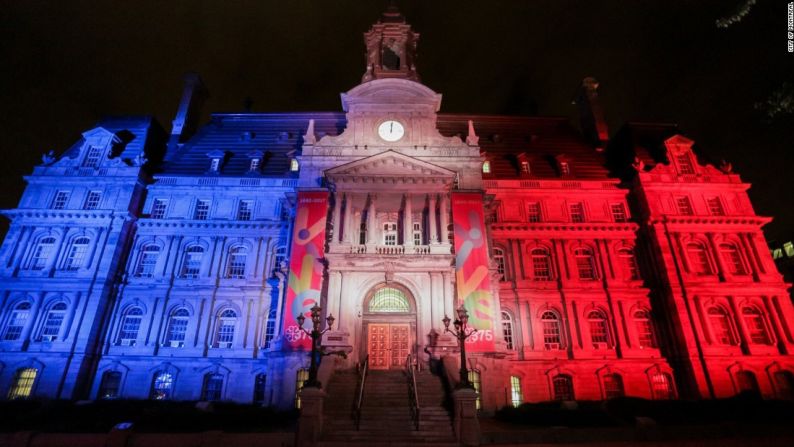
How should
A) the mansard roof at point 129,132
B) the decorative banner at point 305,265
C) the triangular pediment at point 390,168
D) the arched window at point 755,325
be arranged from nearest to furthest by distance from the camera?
1. the decorative banner at point 305,265
2. the triangular pediment at point 390,168
3. the arched window at point 755,325
4. the mansard roof at point 129,132

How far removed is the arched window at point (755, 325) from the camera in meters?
28.8

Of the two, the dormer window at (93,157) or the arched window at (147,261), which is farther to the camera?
the dormer window at (93,157)

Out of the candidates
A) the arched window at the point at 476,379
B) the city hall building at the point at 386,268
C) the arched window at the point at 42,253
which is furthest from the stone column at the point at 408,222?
the arched window at the point at 42,253

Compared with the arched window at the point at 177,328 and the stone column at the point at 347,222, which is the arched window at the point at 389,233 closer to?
the stone column at the point at 347,222

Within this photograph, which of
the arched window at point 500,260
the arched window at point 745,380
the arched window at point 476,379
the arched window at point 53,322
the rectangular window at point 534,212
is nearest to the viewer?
the arched window at point 476,379

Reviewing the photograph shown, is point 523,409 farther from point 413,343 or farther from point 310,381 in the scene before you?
point 310,381

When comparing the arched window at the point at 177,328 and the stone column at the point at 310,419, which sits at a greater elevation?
the arched window at the point at 177,328

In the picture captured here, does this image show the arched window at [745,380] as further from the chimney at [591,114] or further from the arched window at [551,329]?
the chimney at [591,114]

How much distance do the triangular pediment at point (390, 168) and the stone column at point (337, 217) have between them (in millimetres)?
1528

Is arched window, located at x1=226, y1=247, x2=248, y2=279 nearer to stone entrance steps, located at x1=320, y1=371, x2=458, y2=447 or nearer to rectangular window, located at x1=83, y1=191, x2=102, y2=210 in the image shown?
rectangular window, located at x1=83, y1=191, x2=102, y2=210

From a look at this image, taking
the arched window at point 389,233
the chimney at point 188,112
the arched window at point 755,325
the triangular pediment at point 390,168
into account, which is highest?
the chimney at point 188,112

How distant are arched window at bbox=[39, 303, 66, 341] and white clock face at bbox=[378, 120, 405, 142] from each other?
1006 inches

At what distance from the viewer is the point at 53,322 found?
91.9 ft

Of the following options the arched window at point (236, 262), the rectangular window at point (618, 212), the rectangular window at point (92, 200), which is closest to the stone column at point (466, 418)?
the arched window at point (236, 262)
